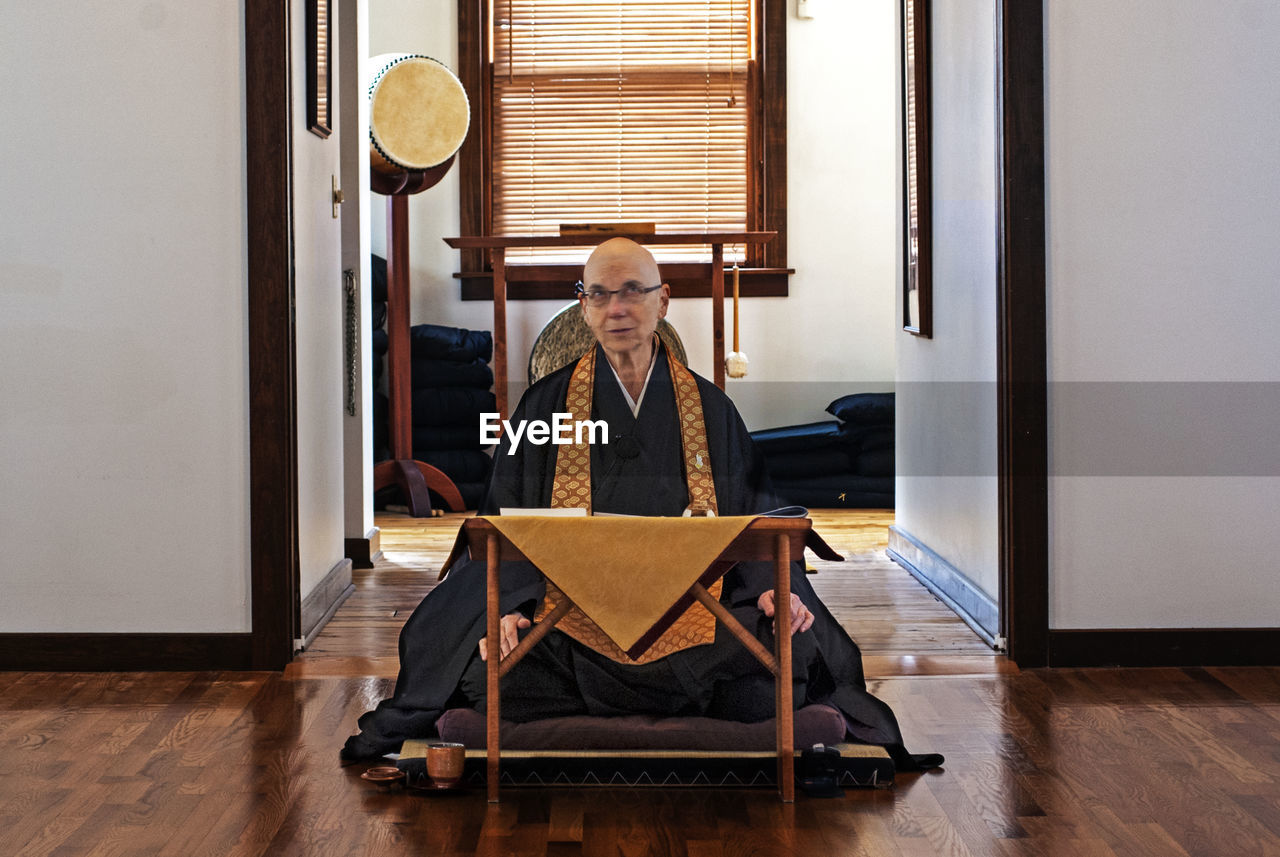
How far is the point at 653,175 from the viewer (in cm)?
686

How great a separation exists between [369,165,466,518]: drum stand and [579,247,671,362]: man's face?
296 centimetres

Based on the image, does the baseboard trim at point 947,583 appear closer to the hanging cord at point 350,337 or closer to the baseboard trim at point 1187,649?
the baseboard trim at point 1187,649

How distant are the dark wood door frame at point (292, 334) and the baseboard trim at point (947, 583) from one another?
0.69 ft

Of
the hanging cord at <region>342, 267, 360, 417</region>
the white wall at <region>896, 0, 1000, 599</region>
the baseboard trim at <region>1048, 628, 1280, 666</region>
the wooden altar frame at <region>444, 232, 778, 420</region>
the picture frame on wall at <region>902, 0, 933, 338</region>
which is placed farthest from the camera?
the wooden altar frame at <region>444, 232, 778, 420</region>

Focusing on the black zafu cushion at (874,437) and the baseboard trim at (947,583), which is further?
the black zafu cushion at (874,437)

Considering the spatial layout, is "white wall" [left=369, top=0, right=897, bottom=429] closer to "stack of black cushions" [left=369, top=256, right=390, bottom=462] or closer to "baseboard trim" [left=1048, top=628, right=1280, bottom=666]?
"stack of black cushions" [left=369, top=256, right=390, bottom=462]

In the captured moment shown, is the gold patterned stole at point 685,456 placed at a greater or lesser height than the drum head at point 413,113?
lesser

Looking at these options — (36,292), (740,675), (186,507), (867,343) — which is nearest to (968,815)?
(740,675)

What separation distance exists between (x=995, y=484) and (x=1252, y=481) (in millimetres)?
609

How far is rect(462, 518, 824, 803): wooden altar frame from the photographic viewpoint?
96.0 inches

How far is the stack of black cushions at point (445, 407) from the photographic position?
6242 mm

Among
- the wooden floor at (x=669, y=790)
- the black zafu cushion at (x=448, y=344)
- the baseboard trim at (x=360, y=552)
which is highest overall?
the black zafu cushion at (x=448, y=344)

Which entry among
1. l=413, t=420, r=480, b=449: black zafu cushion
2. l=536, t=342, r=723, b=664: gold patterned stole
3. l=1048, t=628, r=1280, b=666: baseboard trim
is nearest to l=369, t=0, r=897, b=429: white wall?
l=413, t=420, r=480, b=449: black zafu cushion

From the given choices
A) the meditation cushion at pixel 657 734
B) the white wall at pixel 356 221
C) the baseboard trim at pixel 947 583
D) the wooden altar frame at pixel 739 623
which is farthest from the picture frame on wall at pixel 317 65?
the baseboard trim at pixel 947 583
